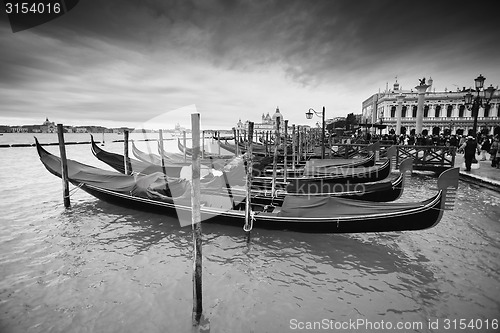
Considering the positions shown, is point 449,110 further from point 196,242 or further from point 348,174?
point 196,242

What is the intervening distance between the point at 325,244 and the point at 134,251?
3.89 metres

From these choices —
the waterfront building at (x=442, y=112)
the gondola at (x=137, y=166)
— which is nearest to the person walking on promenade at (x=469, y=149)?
the gondola at (x=137, y=166)

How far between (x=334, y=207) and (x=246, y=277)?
7.12 ft

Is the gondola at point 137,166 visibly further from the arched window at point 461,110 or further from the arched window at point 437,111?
the arched window at point 461,110

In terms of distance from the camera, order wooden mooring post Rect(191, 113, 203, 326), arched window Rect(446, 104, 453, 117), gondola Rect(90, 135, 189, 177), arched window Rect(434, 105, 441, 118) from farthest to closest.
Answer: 1. arched window Rect(434, 105, 441, 118)
2. arched window Rect(446, 104, 453, 117)
3. gondola Rect(90, 135, 189, 177)
4. wooden mooring post Rect(191, 113, 203, 326)

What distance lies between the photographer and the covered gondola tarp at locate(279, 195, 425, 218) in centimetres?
455

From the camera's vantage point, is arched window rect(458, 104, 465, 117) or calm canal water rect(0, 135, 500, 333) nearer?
calm canal water rect(0, 135, 500, 333)

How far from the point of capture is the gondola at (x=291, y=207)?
4332 millimetres

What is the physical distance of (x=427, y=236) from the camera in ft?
17.5

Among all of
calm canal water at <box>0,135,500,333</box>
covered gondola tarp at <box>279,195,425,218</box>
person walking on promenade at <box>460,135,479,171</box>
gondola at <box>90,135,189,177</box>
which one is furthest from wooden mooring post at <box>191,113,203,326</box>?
person walking on promenade at <box>460,135,479,171</box>

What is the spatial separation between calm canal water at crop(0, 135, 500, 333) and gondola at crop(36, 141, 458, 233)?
418 mm

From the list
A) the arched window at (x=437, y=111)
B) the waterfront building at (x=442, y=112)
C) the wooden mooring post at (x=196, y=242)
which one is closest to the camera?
the wooden mooring post at (x=196, y=242)

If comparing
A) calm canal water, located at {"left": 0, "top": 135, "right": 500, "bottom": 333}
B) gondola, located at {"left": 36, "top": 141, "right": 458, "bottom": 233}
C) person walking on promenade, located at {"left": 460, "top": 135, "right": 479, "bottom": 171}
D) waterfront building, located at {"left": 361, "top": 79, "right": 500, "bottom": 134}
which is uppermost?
waterfront building, located at {"left": 361, "top": 79, "right": 500, "bottom": 134}

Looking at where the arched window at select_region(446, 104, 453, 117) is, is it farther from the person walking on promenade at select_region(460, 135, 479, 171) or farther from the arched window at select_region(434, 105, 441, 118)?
the person walking on promenade at select_region(460, 135, 479, 171)
